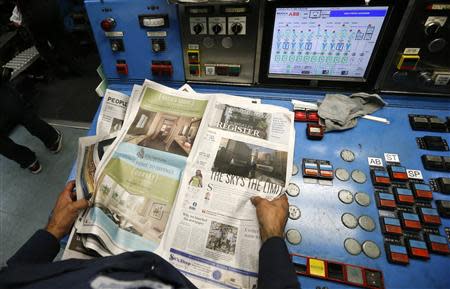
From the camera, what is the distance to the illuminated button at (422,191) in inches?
28.4

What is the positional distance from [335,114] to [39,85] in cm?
237

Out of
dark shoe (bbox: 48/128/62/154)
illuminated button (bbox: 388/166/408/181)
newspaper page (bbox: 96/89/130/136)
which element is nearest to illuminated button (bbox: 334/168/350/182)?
illuminated button (bbox: 388/166/408/181)

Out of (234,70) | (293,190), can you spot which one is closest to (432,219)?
(293,190)

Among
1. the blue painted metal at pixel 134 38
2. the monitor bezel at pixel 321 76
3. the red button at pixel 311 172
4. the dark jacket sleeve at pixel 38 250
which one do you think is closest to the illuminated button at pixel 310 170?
the red button at pixel 311 172

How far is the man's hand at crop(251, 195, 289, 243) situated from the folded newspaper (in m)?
0.02

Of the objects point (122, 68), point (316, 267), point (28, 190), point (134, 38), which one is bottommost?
point (28, 190)

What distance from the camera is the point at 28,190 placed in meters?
1.67

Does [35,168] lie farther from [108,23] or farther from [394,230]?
[394,230]

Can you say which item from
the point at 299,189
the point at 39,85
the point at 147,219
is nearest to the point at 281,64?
the point at 299,189

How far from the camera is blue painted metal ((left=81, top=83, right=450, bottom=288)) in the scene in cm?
64

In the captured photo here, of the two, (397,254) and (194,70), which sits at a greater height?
(194,70)

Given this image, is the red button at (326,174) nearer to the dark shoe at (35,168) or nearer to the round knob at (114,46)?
the round knob at (114,46)

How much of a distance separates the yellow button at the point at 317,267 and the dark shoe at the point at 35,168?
1.76 metres

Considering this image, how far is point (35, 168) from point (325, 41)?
5.92ft
